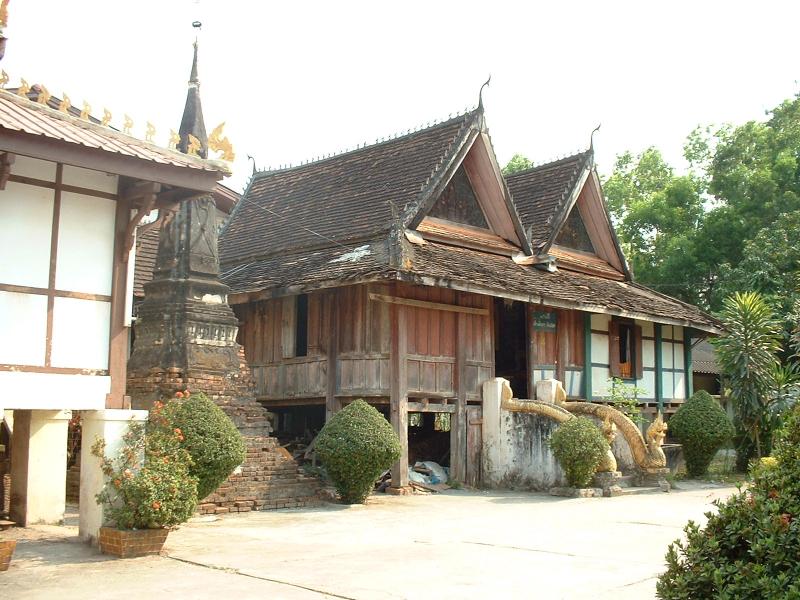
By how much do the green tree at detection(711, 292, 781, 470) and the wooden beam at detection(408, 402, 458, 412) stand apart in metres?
6.75

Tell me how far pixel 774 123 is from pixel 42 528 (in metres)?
32.3

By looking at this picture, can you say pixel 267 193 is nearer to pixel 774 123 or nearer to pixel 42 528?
pixel 42 528

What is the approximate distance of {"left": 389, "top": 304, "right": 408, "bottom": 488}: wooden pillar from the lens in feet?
54.9

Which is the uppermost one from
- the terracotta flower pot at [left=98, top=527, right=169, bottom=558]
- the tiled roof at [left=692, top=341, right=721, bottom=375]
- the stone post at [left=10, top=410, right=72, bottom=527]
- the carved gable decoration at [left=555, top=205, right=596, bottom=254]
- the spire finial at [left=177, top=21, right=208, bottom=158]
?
the spire finial at [left=177, top=21, right=208, bottom=158]

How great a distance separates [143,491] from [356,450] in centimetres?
507

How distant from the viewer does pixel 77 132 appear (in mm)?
9844

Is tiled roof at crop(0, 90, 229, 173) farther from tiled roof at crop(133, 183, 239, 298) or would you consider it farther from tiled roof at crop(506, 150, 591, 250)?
tiled roof at crop(506, 150, 591, 250)

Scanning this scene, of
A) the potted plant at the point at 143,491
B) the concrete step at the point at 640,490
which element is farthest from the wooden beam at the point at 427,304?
the potted plant at the point at 143,491

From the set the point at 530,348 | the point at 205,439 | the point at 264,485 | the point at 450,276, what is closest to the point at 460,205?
the point at 530,348

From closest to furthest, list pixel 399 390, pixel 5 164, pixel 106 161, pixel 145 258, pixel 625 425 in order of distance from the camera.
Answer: pixel 5 164
pixel 106 161
pixel 399 390
pixel 625 425
pixel 145 258

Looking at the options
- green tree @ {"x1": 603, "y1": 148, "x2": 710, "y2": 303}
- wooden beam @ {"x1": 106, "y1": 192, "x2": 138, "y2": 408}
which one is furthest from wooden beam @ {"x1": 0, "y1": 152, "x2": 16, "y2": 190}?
green tree @ {"x1": 603, "y1": 148, "x2": 710, "y2": 303}

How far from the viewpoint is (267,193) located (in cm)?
2430

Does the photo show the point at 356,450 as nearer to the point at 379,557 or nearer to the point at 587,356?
the point at 379,557

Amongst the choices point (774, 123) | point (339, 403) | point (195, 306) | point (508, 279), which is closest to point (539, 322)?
point (508, 279)
